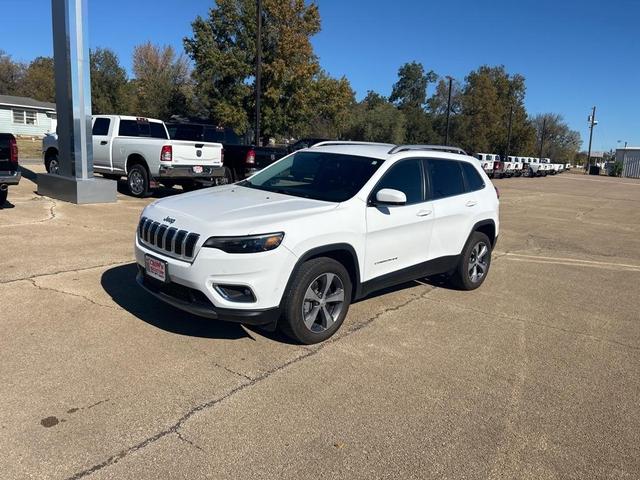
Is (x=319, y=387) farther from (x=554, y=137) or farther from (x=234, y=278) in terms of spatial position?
(x=554, y=137)

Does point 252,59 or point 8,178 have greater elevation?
point 252,59

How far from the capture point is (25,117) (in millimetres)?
46469

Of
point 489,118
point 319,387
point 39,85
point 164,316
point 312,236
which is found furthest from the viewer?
point 489,118

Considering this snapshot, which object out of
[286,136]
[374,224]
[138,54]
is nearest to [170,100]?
[286,136]

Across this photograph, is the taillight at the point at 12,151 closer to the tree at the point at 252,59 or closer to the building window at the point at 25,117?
the tree at the point at 252,59

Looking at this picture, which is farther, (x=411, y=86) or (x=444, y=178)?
(x=411, y=86)

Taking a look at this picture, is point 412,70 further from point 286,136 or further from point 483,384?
point 483,384

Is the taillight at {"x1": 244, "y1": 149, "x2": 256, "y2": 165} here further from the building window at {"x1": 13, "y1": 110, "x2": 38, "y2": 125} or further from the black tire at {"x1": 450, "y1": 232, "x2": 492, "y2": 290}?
the building window at {"x1": 13, "y1": 110, "x2": 38, "y2": 125}

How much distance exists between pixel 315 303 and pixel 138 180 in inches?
386

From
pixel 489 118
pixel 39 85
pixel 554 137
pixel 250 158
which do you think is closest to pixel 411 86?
pixel 554 137

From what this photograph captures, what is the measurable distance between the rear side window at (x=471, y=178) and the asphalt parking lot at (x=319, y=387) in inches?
52.3

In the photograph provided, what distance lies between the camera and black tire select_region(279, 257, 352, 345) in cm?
415

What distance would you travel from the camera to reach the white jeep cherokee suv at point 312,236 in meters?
3.97

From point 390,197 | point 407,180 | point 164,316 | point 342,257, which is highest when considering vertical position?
point 407,180
